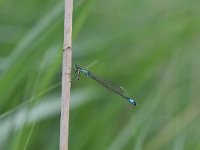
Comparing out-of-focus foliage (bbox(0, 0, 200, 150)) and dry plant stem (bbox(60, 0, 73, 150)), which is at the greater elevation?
out-of-focus foliage (bbox(0, 0, 200, 150))

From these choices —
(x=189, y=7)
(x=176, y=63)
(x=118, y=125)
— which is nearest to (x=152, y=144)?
(x=118, y=125)

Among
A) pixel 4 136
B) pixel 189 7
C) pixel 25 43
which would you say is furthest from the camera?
pixel 189 7

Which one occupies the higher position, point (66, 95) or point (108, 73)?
point (108, 73)

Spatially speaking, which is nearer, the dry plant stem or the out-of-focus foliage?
the dry plant stem

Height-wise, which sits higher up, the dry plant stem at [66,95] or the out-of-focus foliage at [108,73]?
the out-of-focus foliage at [108,73]

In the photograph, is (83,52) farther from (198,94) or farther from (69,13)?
(69,13)

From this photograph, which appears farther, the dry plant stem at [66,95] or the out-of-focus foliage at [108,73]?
the out-of-focus foliage at [108,73]

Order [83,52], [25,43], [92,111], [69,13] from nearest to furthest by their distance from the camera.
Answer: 1. [69,13]
2. [25,43]
3. [92,111]
4. [83,52]

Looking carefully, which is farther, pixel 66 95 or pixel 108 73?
pixel 108 73
